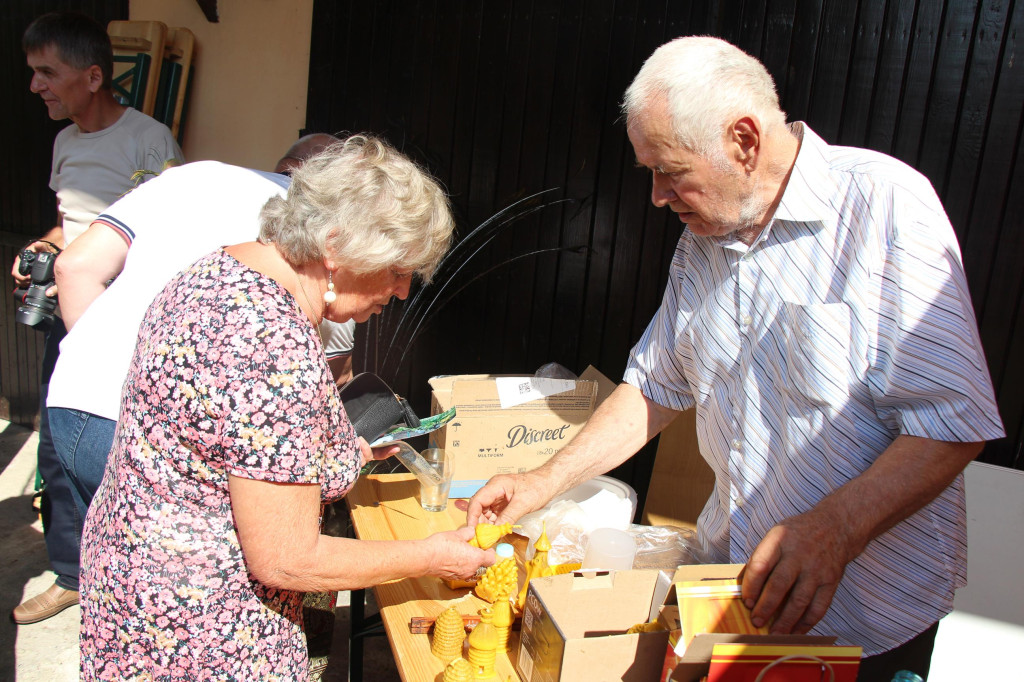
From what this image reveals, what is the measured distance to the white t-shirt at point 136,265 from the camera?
6.29 ft

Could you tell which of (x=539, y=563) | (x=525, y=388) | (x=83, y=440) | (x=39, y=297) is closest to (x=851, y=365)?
(x=539, y=563)

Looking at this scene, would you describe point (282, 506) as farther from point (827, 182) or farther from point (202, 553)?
point (827, 182)

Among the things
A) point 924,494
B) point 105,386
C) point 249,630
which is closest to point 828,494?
point 924,494

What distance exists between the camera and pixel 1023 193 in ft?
8.23

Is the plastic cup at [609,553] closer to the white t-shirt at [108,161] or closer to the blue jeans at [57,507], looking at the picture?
the blue jeans at [57,507]

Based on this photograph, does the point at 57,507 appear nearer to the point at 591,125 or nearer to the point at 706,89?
the point at 591,125

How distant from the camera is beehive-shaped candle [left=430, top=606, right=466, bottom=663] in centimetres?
147

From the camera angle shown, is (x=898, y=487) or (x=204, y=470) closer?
(x=898, y=487)

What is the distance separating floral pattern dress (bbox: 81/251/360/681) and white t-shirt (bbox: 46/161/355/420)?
0.49 m

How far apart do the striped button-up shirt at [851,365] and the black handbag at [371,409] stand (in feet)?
2.83

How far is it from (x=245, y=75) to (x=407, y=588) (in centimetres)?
367

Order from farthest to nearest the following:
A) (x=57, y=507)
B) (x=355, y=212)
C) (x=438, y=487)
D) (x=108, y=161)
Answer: (x=108, y=161) → (x=57, y=507) → (x=438, y=487) → (x=355, y=212)

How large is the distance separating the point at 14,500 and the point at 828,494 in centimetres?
451

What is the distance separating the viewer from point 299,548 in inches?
52.9
